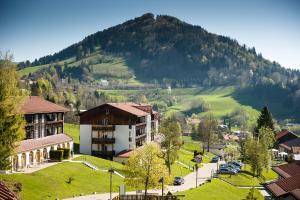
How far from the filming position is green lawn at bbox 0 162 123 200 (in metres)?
62.0

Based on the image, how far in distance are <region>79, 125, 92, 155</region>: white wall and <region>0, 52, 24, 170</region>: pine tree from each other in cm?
Answer: 5335

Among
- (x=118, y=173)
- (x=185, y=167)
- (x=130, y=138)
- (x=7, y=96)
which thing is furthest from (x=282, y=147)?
(x=7, y=96)

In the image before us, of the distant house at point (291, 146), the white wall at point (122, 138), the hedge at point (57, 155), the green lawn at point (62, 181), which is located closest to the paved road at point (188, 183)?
the green lawn at point (62, 181)

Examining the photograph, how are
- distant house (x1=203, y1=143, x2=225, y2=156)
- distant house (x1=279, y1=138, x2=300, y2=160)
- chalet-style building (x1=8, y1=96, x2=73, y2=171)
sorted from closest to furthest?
chalet-style building (x1=8, y1=96, x2=73, y2=171)
distant house (x1=279, y1=138, x2=300, y2=160)
distant house (x1=203, y1=143, x2=225, y2=156)

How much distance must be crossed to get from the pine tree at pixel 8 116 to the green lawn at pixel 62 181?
24.8 feet

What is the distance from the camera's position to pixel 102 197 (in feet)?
219

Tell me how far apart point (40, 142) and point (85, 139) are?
2428cm

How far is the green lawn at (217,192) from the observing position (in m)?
74.4

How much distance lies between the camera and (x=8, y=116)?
54875 millimetres

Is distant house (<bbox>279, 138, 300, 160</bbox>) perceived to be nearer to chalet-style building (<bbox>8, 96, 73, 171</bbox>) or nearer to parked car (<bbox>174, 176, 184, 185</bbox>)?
parked car (<bbox>174, 176, 184, 185</bbox>)

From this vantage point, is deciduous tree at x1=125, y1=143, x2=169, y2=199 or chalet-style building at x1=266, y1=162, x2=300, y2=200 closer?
chalet-style building at x1=266, y1=162, x2=300, y2=200

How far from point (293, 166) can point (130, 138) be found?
47.6 metres

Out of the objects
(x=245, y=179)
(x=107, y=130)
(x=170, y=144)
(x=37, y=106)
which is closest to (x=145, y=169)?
(x=170, y=144)

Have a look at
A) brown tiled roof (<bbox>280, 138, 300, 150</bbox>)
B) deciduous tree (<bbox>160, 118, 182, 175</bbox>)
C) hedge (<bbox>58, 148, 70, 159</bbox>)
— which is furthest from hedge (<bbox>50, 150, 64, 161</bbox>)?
brown tiled roof (<bbox>280, 138, 300, 150</bbox>)
